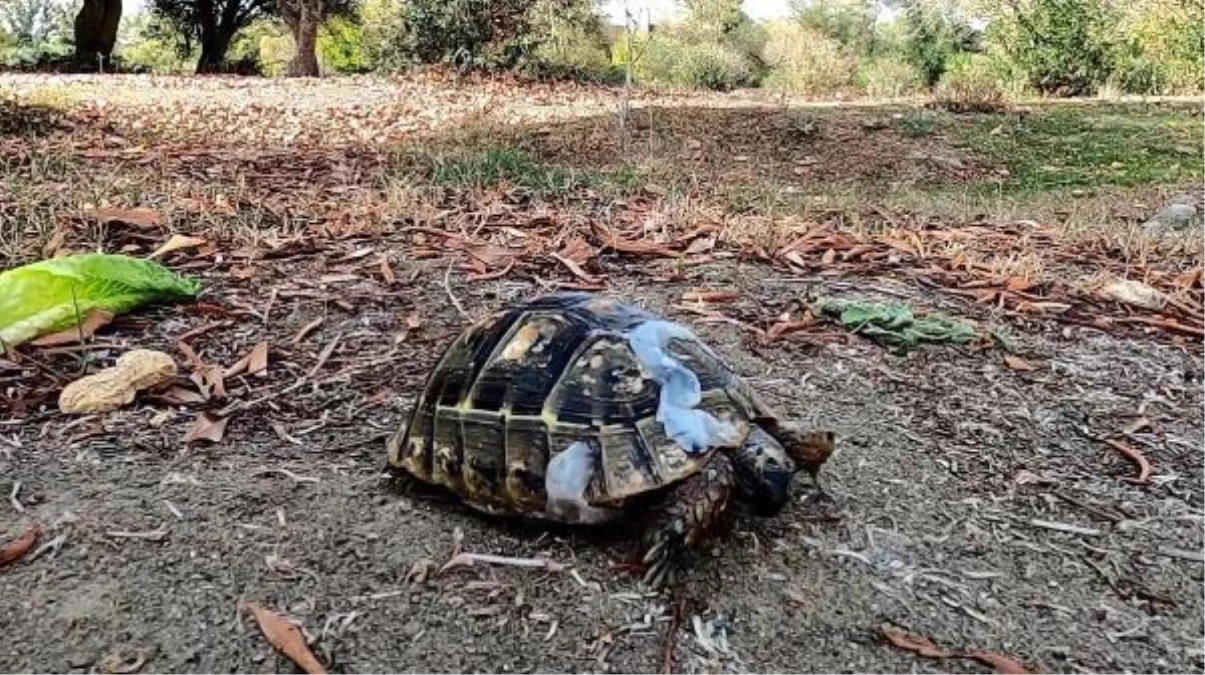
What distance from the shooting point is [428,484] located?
2213mm

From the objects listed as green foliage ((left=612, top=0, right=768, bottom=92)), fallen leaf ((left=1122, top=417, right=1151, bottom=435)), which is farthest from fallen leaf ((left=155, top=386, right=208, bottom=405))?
green foliage ((left=612, top=0, right=768, bottom=92))

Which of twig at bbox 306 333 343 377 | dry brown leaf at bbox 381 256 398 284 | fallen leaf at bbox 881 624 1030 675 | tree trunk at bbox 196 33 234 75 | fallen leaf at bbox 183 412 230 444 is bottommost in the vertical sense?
fallen leaf at bbox 881 624 1030 675

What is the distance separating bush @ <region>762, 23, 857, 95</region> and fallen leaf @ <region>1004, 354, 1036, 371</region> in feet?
58.2

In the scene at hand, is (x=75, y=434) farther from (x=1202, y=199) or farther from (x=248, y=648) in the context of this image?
(x=1202, y=199)

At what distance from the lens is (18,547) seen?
6.42 feet

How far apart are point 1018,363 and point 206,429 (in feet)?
7.81

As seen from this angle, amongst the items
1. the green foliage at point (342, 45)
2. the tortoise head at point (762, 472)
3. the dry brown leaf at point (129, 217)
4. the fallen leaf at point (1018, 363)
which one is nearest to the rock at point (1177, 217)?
the fallen leaf at point (1018, 363)

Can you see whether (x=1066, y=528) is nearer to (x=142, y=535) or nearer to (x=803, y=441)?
(x=803, y=441)

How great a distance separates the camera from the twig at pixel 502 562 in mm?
1994

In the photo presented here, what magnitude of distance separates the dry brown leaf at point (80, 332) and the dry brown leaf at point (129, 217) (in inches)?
39.7

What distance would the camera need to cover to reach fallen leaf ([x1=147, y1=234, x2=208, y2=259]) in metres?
3.68

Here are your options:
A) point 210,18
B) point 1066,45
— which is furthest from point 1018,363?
point 210,18

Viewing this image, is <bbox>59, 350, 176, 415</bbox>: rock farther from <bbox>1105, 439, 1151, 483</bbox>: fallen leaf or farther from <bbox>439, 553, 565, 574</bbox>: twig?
<bbox>1105, 439, 1151, 483</bbox>: fallen leaf

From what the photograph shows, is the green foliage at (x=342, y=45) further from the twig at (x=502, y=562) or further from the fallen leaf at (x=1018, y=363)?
the twig at (x=502, y=562)
